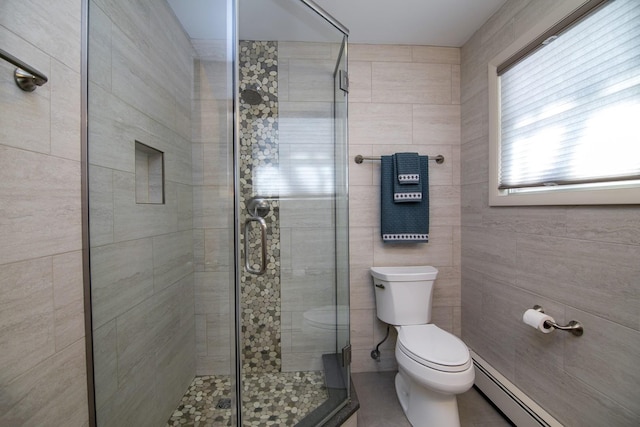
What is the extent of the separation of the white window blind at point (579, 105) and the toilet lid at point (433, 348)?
935 millimetres

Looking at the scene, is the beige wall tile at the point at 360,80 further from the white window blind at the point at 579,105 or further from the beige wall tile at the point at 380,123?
the white window blind at the point at 579,105

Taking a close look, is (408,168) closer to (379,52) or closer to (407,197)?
(407,197)

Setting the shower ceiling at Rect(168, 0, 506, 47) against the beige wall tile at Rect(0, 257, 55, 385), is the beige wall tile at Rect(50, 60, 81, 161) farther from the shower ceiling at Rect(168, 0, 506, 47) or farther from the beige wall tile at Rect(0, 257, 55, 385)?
the shower ceiling at Rect(168, 0, 506, 47)

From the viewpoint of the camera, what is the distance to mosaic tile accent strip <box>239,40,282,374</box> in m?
1.16

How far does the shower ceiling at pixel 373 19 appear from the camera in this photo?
108 cm

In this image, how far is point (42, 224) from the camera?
2.35ft

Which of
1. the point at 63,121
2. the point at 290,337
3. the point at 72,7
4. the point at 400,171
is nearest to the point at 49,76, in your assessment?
the point at 63,121

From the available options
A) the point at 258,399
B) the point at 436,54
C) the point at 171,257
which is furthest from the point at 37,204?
the point at 436,54

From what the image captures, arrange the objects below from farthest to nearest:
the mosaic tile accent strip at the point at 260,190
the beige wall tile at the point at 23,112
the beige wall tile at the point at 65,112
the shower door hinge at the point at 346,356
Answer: the shower door hinge at the point at 346,356
the mosaic tile accent strip at the point at 260,190
the beige wall tile at the point at 65,112
the beige wall tile at the point at 23,112

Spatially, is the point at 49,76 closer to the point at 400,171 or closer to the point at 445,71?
the point at 400,171

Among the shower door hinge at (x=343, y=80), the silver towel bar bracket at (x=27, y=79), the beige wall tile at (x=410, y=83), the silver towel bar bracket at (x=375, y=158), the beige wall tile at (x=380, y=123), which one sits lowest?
the silver towel bar bracket at (x=27, y=79)

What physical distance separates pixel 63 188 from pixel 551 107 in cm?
200

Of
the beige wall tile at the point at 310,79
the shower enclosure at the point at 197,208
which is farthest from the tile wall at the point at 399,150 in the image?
the shower enclosure at the point at 197,208

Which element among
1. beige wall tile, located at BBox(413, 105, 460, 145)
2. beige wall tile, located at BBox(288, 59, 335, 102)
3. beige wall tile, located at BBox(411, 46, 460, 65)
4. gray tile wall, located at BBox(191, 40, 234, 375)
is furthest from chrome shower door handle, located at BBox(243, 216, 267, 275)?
beige wall tile, located at BBox(411, 46, 460, 65)
